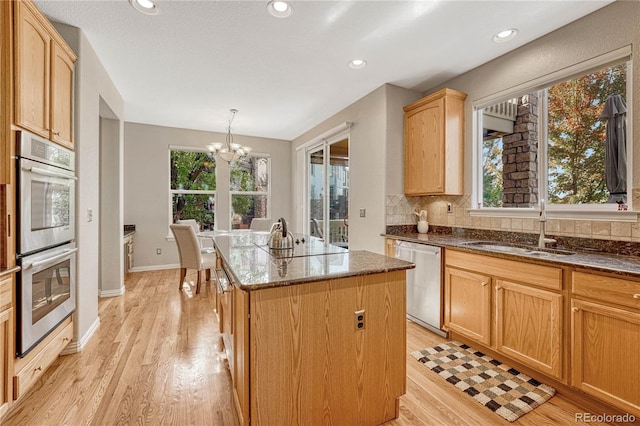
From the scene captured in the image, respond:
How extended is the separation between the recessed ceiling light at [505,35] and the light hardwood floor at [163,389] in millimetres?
2724

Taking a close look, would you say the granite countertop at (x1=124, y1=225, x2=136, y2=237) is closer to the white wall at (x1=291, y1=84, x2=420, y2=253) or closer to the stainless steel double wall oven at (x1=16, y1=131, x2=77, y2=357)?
the stainless steel double wall oven at (x1=16, y1=131, x2=77, y2=357)

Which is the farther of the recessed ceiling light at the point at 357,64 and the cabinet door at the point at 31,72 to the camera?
the recessed ceiling light at the point at 357,64

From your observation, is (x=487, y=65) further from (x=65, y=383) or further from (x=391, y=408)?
(x=65, y=383)

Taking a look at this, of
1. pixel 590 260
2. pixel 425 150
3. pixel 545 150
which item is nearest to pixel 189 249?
pixel 425 150

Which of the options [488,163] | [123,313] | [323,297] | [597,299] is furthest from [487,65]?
[123,313]

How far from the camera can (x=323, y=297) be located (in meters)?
1.43

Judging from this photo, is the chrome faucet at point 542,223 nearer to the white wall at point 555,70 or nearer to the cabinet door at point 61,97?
the white wall at point 555,70

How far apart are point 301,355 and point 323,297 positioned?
0.95ft

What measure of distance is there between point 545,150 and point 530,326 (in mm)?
1579

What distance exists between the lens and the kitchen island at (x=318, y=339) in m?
1.31

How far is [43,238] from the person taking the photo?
1.91 m

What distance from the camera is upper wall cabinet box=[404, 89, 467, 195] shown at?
306 centimetres

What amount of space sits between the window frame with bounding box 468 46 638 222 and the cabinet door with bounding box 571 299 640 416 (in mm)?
838

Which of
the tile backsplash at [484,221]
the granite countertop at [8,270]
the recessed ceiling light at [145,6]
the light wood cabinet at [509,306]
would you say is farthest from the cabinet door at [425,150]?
the granite countertop at [8,270]
